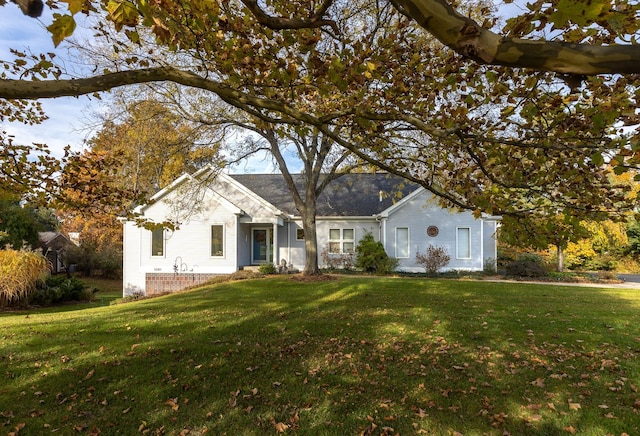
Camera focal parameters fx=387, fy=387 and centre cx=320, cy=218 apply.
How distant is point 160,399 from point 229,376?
91 cm

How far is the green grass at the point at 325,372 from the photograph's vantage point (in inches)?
156

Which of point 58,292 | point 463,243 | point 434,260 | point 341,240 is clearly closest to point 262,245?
point 341,240

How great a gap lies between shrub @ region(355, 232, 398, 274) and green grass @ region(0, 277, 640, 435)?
9.59 metres

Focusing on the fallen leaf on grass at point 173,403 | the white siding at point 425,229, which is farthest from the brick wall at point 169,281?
the fallen leaf on grass at point 173,403

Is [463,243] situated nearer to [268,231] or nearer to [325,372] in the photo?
[268,231]

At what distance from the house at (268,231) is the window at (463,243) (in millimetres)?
50

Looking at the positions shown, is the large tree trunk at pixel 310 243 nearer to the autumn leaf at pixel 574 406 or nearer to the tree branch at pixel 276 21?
the autumn leaf at pixel 574 406

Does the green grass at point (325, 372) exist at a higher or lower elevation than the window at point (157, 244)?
lower

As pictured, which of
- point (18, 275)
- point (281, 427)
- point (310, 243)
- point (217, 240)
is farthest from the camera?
point (217, 240)

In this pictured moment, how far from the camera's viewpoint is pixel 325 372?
5246mm

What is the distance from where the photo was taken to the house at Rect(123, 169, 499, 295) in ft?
60.7

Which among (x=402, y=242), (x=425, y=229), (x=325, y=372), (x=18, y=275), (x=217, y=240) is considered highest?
(x=425, y=229)

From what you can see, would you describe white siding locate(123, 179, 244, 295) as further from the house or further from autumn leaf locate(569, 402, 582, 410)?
autumn leaf locate(569, 402, 582, 410)

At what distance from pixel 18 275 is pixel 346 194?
1621 centimetres
